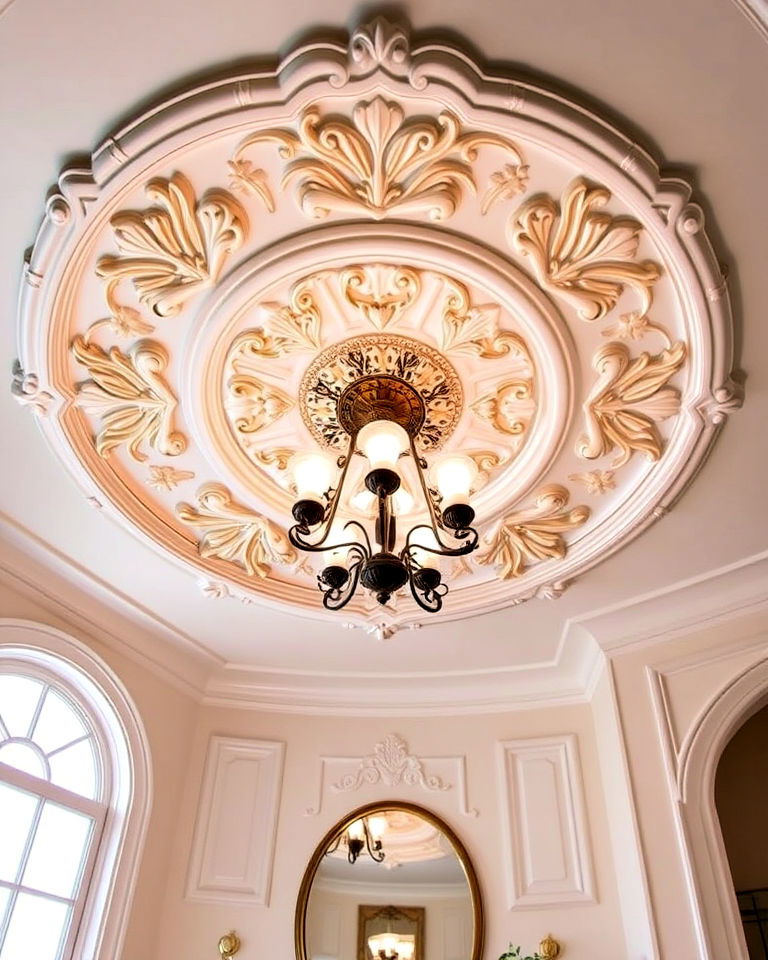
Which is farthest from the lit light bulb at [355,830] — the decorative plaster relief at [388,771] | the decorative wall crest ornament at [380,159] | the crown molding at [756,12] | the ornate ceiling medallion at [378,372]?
the crown molding at [756,12]

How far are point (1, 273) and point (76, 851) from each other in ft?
8.63

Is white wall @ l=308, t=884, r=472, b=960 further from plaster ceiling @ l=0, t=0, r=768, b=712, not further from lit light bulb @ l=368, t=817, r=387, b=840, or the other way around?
plaster ceiling @ l=0, t=0, r=768, b=712

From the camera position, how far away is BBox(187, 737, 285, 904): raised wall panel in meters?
3.62

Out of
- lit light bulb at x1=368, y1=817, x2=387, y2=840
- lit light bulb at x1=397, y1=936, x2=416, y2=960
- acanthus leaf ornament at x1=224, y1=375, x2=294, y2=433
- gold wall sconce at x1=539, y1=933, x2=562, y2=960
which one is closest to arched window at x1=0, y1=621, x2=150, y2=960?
lit light bulb at x1=368, y1=817, x2=387, y2=840

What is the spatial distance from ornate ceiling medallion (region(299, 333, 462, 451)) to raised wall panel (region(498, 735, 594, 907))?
83.0 inches

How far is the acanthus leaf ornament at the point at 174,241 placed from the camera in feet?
6.53

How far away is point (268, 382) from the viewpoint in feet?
8.27

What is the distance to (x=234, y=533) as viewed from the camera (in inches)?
122

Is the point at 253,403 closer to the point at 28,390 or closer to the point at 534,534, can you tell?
the point at 28,390

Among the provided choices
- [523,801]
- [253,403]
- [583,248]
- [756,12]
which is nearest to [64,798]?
[253,403]

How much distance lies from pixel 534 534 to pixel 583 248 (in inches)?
52.8

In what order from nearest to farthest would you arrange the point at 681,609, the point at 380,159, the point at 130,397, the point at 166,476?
1. the point at 380,159
2. the point at 130,397
3. the point at 166,476
4. the point at 681,609

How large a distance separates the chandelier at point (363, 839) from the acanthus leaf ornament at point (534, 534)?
160cm

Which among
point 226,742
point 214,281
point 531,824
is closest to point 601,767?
point 531,824
